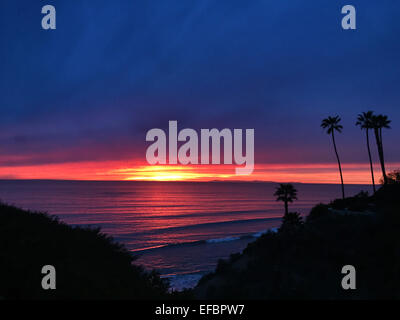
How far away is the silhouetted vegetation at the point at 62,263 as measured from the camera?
21.3 ft

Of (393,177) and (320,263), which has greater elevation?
(393,177)

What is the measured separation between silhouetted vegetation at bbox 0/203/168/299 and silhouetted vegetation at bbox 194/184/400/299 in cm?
1027

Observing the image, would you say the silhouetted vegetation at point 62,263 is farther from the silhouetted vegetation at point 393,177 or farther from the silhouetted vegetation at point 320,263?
the silhouetted vegetation at point 393,177

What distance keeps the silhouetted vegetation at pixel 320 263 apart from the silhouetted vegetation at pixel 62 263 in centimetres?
1027

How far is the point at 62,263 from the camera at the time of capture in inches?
296

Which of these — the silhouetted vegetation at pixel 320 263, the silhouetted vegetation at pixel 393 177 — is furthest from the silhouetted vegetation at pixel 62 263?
the silhouetted vegetation at pixel 393 177

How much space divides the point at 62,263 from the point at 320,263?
1639cm

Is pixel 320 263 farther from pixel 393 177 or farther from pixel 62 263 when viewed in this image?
pixel 393 177

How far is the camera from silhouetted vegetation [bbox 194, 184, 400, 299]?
16766 millimetres

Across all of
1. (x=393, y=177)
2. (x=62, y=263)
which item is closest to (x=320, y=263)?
(x=62, y=263)

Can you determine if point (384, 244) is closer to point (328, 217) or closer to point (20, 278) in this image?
point (328, 217)

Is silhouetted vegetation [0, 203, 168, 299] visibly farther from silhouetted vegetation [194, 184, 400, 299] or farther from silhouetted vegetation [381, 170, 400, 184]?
silhouetted vegetation [381, 170, 400, 184]
